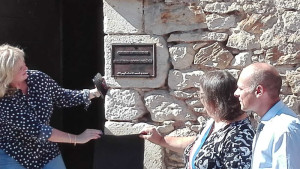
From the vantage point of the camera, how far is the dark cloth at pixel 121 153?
4.05 meters

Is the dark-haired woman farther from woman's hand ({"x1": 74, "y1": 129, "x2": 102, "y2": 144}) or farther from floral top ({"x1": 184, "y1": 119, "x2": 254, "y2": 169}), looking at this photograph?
woman's hand ({"x1": 74, "y1": 129, "x2": 102, "y2": 144})

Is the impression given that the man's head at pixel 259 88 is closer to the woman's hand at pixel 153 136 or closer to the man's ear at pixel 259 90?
the man's ear at pixel 259 90

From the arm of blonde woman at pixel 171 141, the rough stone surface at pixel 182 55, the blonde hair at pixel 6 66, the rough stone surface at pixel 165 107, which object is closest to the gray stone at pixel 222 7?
the rough stone surface at pixel 182 55

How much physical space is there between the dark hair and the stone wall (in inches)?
36.7

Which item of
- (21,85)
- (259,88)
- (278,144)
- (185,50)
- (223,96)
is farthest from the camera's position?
(185,50)

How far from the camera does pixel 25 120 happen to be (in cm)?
348

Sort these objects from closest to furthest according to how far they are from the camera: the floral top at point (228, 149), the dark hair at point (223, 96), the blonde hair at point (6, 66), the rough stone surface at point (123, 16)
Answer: the floral top at point (228, 149) → the dark hair at point (223, 96) → the blonde hair at point (6, 66) → the rough stone surface at point (123, 16)

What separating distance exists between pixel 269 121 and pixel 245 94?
0.55 feet

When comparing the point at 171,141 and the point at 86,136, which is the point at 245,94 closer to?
the point at 171,141

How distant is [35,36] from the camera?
17.2ft

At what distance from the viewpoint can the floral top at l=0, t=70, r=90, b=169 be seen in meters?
3.49

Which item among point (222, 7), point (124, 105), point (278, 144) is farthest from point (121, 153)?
point (278, 144)

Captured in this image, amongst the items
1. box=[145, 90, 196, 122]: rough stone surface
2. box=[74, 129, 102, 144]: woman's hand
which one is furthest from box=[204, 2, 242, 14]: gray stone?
box=[74, 129, 102, 144]: woman's hand

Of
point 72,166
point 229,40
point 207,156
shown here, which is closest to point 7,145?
point 207,156
